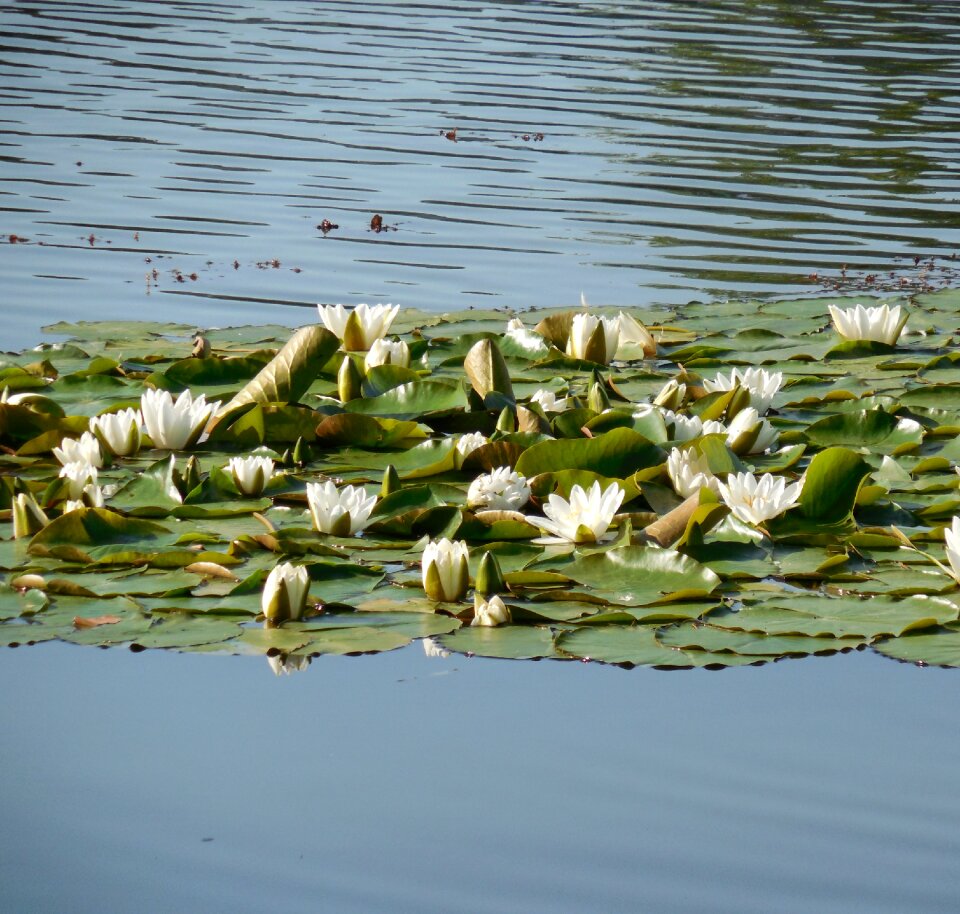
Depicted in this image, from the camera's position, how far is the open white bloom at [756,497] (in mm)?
3189

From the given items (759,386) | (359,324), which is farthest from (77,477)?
(759,386)

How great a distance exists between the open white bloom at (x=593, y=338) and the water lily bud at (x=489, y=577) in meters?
1.89

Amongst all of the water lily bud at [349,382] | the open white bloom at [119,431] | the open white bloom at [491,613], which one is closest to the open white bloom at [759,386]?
the water lily bud at [349,382]

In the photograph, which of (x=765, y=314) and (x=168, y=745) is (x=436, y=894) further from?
(x=765, y=314)

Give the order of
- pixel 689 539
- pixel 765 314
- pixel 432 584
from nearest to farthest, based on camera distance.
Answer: pixel 432 584 < pixel 689 539 < pixel 765 314

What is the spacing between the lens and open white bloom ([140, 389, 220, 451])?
12.2 feet

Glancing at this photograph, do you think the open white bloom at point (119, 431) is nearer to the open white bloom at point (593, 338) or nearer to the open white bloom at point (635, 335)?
the open white bloom at point (593, 338)

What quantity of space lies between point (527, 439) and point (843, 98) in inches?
358

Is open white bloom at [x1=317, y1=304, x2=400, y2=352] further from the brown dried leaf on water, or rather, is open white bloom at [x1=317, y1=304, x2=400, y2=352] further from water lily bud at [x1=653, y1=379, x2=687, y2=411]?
the brown dried leaf on water

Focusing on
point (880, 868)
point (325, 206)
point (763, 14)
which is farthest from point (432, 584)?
point (763, 14)

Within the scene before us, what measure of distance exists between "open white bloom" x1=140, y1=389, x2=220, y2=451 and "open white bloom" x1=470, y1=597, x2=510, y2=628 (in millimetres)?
1298

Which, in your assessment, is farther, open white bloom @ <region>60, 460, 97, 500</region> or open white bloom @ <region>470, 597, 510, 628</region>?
open white bloom @ <region>60, 460, 97, 500</region>

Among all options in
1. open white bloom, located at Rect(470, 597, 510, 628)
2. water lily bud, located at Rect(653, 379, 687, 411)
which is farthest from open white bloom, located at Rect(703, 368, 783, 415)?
open white bloom, located at Rect(470, 597, 510, 628)

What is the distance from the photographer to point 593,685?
8.79 ft
